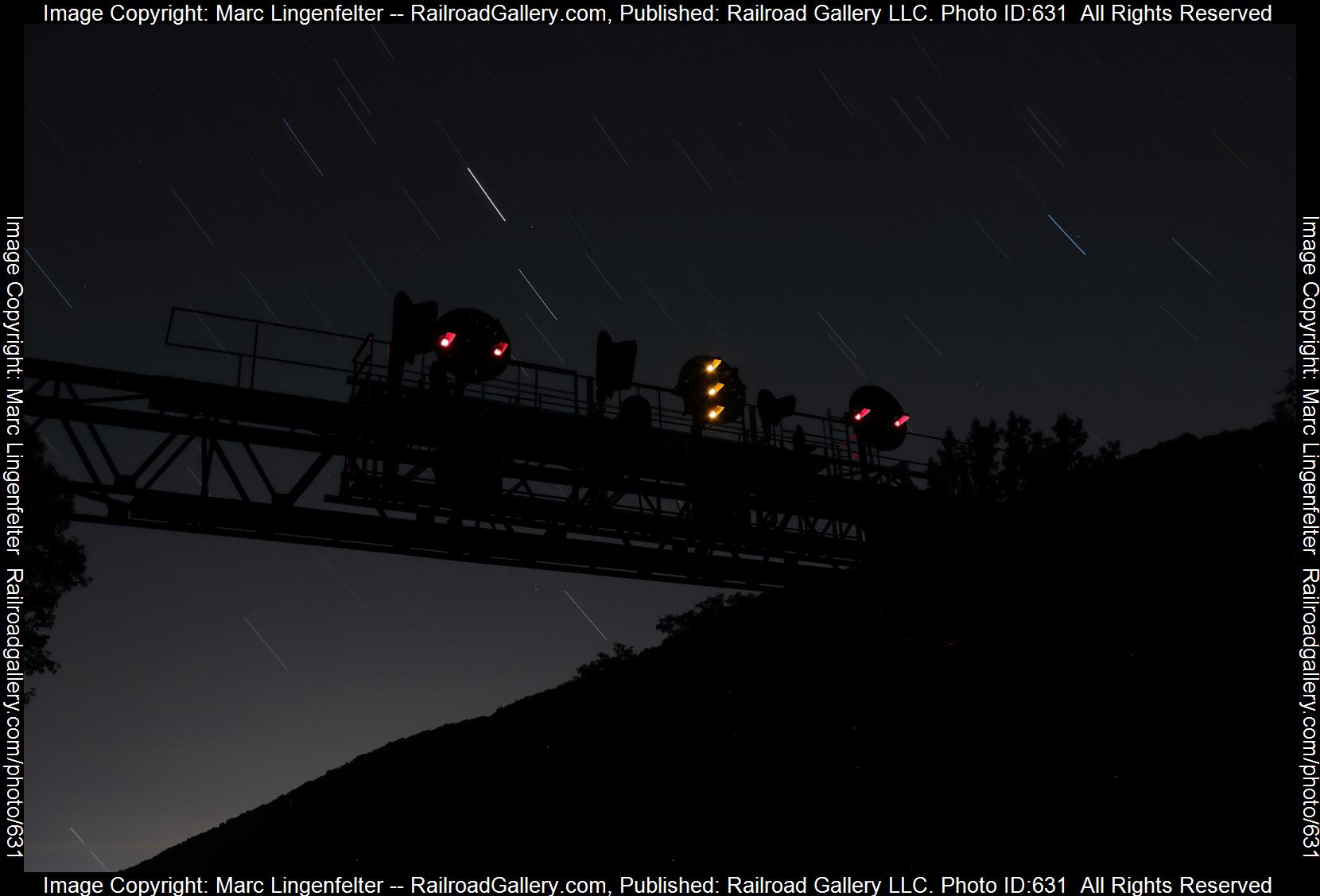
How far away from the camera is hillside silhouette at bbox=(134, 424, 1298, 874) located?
593 inches

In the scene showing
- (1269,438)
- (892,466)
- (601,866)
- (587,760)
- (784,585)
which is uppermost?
(1269,438)

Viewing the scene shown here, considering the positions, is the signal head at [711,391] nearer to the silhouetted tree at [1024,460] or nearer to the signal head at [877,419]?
the signal head at [877,419]

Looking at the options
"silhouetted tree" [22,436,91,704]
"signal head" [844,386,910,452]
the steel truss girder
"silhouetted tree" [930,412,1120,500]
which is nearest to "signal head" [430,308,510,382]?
the steel truss girder

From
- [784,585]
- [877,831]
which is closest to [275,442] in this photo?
[784,585]

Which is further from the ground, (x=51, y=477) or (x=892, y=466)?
(x=892, y=466)

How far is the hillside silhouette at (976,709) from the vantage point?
15055mm

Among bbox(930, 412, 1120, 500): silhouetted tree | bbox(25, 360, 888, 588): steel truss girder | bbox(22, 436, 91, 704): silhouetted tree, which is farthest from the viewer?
bbox(930, 412, 1120, 500): silhouetted tree

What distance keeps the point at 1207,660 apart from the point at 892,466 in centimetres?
611

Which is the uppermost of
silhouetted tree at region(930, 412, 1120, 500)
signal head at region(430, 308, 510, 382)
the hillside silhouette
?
silhouetted tree at region(930, 412, 1120, 500)

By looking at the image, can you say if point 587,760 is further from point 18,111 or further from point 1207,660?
point 18,111

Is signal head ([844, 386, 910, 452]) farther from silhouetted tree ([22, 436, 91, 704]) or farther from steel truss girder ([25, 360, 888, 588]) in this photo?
silhouetted tree ([22, 436, 91, 704])

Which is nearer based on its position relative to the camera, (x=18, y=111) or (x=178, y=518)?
(x=18, y=111)

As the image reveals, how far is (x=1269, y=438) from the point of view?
18688mm

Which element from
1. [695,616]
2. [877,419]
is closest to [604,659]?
[695,616]
